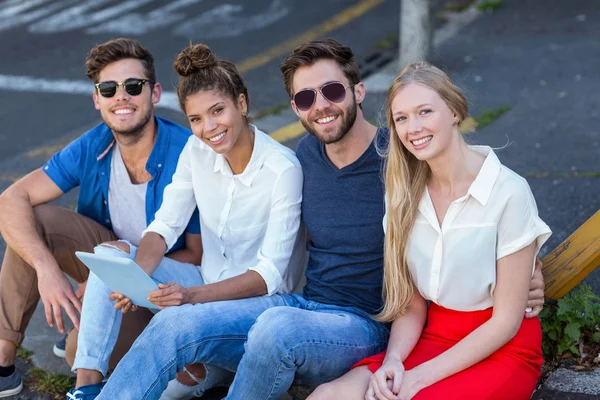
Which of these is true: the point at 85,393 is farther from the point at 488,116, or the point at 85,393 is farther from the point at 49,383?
the point at 488,116

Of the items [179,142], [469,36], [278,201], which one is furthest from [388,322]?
[469,36]

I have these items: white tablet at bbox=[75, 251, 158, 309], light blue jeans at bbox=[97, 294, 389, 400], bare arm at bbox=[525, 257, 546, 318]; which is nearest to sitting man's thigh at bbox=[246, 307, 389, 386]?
light blue jeans at bbox=[97, 294, 389, 400]

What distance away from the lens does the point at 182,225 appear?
4.15m

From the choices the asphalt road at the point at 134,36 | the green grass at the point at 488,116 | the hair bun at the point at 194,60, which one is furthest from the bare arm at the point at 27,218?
the green grass at the point at 488,116

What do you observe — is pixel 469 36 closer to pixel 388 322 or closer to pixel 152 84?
pixel 152 84

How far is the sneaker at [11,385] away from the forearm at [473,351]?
2120 millimetres

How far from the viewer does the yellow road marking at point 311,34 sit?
8.32 m

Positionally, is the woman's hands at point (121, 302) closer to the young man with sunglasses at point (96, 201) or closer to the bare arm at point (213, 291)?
the bare arm at point (213, 291)

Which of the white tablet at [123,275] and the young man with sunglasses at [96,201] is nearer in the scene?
the white tablet at [123,275]

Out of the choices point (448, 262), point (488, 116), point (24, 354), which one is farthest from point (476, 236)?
point (488, 116)

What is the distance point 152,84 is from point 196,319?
56.8 inches

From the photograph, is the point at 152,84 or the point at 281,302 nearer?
the point at 281,302

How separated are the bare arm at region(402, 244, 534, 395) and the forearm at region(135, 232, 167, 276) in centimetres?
139

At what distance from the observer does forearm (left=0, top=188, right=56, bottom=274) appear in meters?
4.07
